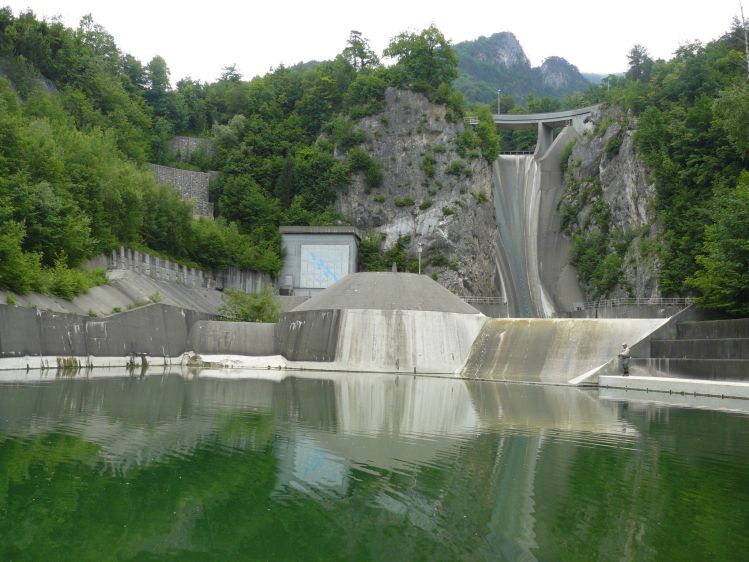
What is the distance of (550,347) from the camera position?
4022cm

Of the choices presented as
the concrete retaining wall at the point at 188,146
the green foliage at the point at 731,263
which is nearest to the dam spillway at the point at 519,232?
the green foliage at the point at 731,263

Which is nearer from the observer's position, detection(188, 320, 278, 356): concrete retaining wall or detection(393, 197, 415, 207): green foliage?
detection(188, 320, 278, 356): concrete retaining wall

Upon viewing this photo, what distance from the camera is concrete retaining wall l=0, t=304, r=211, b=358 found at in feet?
101

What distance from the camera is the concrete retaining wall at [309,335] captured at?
4394 centimetres

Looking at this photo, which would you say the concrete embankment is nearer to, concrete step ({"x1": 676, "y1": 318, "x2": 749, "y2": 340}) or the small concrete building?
the small concrete building

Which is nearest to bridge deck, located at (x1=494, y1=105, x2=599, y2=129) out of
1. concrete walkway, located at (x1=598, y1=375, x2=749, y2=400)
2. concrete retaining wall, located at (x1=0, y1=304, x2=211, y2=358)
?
concrete retaining wall, located at (x1=0, y1=304, x2=211, y2=358)

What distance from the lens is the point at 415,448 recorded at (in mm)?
13883

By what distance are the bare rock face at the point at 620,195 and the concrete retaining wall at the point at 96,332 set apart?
109 ft

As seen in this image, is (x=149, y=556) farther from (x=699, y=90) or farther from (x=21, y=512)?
(x=699, y=90)

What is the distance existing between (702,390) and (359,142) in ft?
176

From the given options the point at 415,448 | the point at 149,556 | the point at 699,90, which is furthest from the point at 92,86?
the point at 149,556

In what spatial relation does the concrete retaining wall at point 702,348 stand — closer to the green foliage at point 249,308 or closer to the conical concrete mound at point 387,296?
the conical concrete mound at point 387,296

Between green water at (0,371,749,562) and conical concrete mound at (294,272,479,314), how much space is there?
25.2 meters

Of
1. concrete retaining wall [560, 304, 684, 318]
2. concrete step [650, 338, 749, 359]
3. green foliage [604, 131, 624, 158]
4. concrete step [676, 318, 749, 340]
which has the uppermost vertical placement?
green foliage [604, 131, 624, 158]
